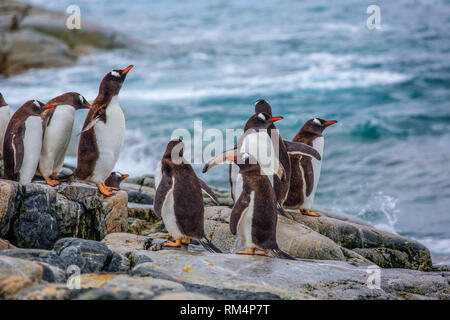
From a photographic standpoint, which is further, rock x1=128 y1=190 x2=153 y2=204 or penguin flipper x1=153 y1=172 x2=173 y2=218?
rock x1=128 y1=190 x2=153 y2=204

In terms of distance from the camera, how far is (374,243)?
22.2ft

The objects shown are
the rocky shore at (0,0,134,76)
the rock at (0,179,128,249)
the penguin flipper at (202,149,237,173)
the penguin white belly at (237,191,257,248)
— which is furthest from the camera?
the rocky shore at (0,0,134,76)

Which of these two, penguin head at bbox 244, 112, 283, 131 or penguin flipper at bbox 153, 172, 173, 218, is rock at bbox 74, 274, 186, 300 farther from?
penguin head at bbox 244, 112, 283, 131

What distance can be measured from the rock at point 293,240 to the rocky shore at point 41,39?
63.5 ft

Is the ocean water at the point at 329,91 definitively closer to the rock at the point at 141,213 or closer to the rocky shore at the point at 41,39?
the rocky shore at the point at 41,39

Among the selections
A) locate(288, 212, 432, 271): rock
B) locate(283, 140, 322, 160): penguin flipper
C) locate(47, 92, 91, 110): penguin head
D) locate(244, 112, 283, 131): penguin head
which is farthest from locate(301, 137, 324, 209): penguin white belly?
locate(47, 92, 91, 110): penguin head

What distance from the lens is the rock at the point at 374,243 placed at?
6.57 meters

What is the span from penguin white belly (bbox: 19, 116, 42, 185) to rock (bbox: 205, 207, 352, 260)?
2022mm

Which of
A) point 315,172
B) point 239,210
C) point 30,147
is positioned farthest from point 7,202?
point 315,172

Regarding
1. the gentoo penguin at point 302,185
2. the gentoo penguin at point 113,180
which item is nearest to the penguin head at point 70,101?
the gentoo penguin at point 113,180

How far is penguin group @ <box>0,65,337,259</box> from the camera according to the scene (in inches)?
203

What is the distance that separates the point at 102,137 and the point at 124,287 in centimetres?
274
